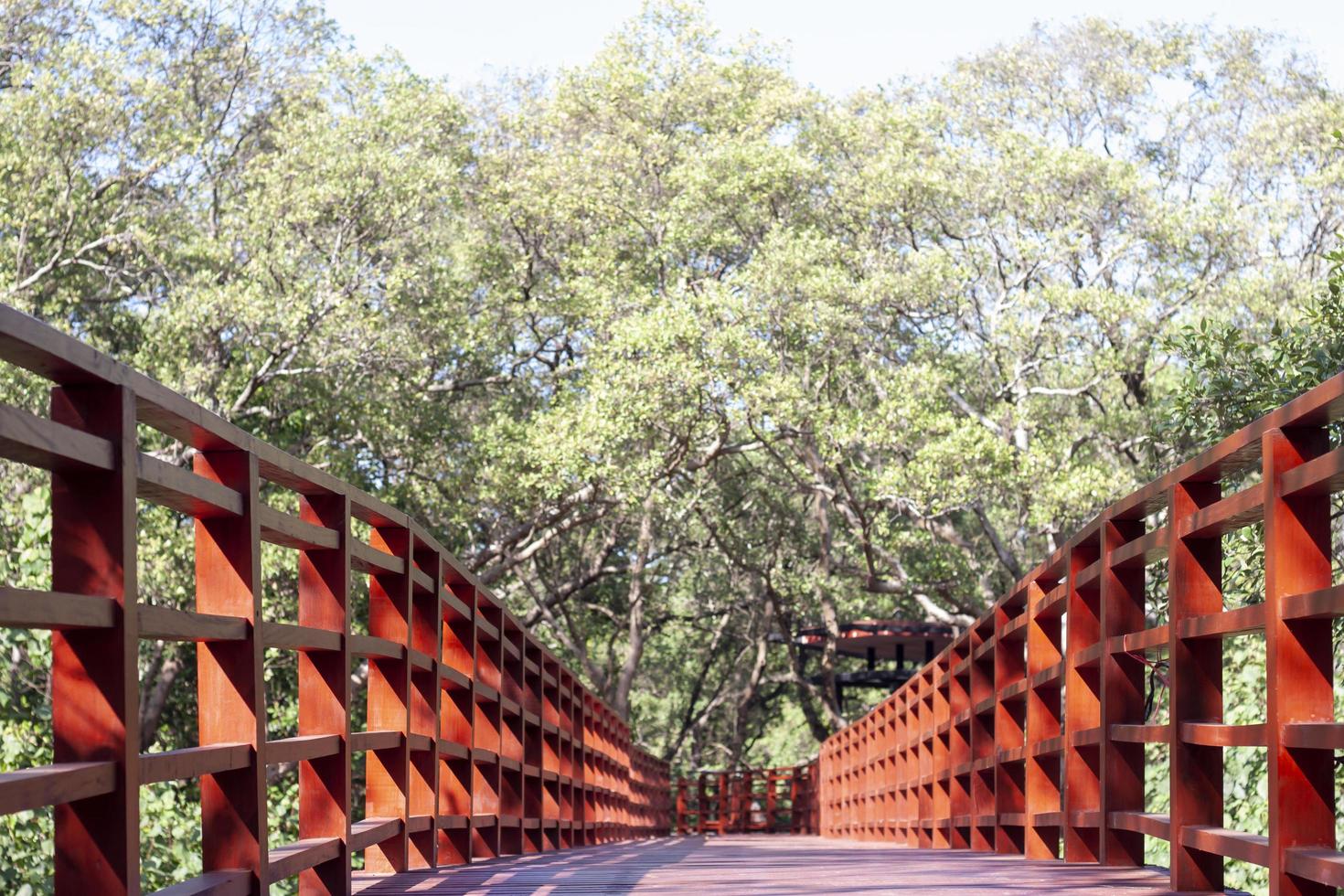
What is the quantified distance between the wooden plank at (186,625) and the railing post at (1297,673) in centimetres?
197

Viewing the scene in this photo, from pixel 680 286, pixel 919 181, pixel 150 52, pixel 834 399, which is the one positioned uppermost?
pixel 150 52

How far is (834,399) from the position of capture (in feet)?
63.5

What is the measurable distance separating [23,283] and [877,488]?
29.4 feet

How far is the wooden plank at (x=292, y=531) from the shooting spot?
10.7 ft

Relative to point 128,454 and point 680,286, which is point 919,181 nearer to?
point 680,286

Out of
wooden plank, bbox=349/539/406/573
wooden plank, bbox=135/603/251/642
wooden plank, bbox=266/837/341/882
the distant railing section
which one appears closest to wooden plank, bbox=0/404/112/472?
wooden plank, bbox=135/603/251/642

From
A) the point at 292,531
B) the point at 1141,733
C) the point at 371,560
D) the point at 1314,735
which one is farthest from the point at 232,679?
the point at 1141,733

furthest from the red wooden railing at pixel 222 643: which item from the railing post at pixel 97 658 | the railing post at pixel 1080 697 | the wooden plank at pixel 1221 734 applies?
the railing post at pixel 1080 697

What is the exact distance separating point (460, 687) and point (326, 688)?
2014 millimetres

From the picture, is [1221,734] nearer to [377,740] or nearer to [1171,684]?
[1171,684]

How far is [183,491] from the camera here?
2781mm

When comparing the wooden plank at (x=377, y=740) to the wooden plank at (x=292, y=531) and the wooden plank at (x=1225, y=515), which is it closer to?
the wooden plank at (x=292, y=531)

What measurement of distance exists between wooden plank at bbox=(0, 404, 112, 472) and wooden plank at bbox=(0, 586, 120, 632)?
19 centimetres

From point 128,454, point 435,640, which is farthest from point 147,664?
point 128,454
